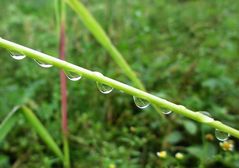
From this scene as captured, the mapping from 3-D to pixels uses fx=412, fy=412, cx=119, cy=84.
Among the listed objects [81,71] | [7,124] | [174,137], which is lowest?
[174,137]

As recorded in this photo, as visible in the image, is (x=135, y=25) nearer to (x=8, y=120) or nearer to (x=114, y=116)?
(x=114, y=116)

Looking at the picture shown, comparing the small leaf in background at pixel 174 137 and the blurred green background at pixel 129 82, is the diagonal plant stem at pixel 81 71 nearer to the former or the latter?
the blurred green background at pixel 129 82

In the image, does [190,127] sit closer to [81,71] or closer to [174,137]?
[174,137]

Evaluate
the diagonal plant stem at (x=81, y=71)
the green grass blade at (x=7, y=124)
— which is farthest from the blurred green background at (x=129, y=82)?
the diagonal plant stem at (x=81, y=71)

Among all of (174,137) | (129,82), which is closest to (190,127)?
(174,137)

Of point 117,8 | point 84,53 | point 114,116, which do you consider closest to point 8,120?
point 114,116

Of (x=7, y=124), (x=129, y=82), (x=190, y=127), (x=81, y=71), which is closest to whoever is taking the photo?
(x=81, y=71)

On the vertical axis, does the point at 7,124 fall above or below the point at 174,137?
above

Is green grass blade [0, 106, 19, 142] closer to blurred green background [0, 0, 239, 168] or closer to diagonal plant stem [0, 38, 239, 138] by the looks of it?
blurred green background [0, 0, 239, 168]

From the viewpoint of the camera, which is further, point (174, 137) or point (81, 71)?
point (174, 137)
